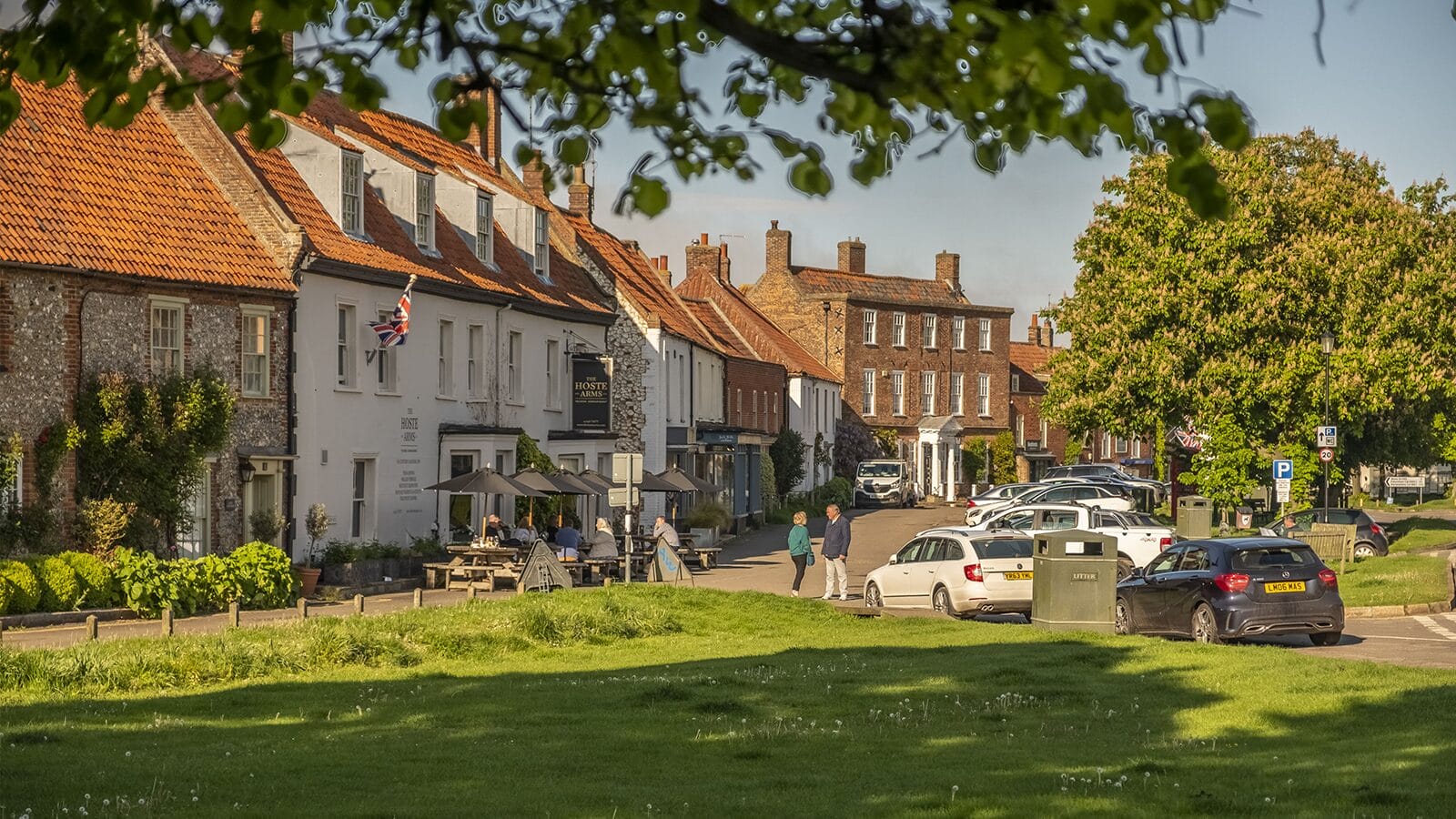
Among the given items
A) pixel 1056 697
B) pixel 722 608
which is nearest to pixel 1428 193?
pixel 722 608

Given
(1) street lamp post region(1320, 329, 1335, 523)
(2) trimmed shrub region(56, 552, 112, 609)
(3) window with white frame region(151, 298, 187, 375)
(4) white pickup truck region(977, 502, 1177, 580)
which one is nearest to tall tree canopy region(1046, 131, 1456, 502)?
(1) street lamp post region(1320, 329, 1335, 523)

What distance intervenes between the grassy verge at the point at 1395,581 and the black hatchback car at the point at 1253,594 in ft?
17.6

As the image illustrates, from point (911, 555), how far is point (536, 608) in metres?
8.94

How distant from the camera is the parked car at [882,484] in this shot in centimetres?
7650

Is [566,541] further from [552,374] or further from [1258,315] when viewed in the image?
[1258,315]

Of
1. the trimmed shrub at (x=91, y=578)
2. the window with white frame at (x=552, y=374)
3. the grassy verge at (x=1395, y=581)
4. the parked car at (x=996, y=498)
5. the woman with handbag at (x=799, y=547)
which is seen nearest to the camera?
the trimmed shrub at (x=91, y=578)

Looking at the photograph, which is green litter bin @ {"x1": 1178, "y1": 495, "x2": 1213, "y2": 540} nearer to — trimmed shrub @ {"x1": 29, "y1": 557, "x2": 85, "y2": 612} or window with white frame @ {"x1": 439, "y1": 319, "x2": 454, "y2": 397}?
window with white frame @ {"x1": 439, "y1": 319, "x2": 454, "y2": 397}

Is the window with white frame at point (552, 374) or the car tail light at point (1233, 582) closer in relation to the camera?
the car tail light at point (1233, 582)

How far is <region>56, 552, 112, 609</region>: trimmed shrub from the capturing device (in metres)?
26.5

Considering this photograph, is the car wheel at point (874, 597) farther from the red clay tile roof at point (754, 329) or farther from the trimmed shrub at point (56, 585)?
the red clay tile roof at point (754, 329)

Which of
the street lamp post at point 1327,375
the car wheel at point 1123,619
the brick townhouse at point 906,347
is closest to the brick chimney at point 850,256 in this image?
the brick townhouse at point 906,347

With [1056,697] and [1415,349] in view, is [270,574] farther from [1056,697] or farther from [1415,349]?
[1415,349]

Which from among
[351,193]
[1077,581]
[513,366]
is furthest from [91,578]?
[513,366]

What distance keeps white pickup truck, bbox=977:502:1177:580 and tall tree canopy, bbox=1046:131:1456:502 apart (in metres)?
11.3
